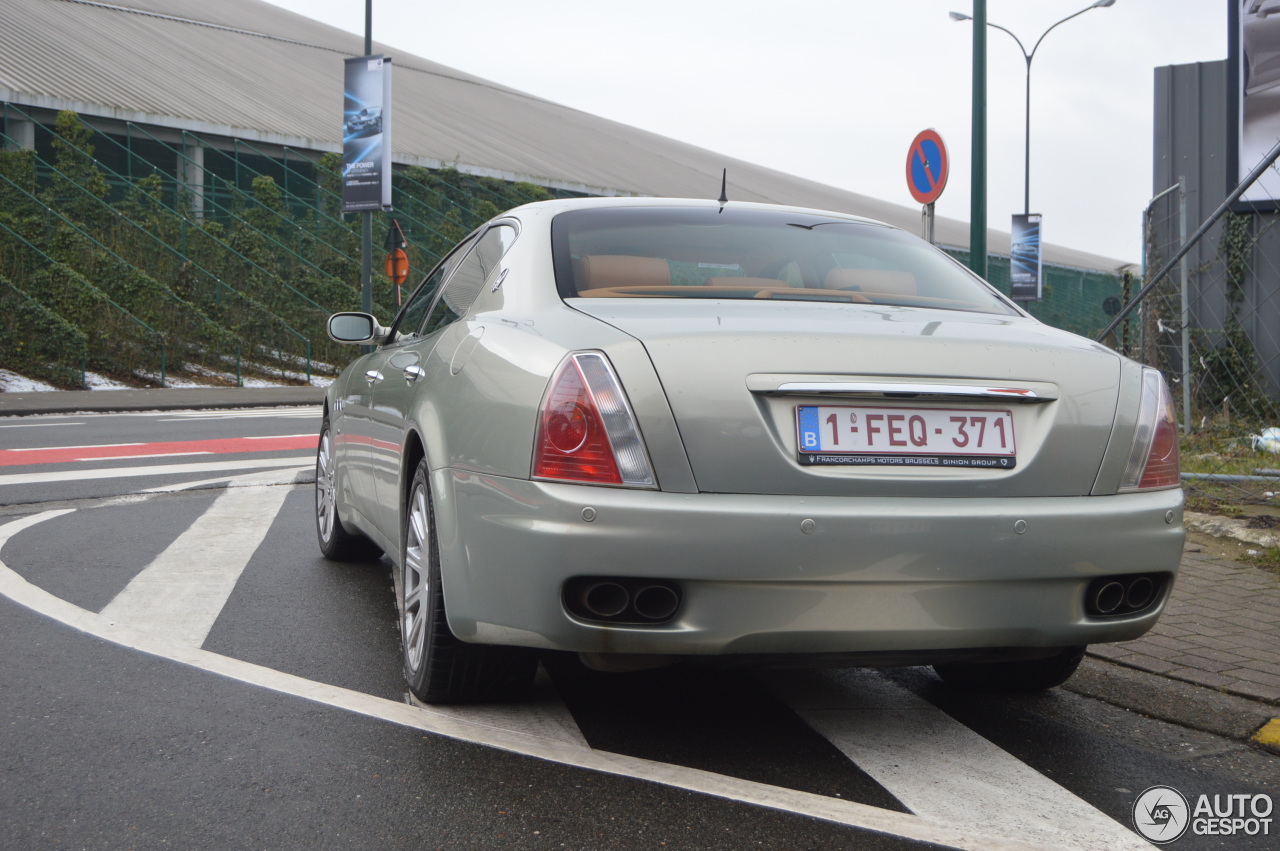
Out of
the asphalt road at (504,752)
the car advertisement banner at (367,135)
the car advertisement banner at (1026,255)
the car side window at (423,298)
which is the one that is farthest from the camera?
the car advertisement banner at (1026,255)

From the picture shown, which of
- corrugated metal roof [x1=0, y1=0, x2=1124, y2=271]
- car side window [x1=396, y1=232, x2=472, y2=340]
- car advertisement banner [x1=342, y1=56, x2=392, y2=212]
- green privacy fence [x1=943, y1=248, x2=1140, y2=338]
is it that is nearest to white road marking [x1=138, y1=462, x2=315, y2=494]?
car side window [x1=396, y1=232, x2=472, y2=340]

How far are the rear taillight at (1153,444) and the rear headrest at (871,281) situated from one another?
2.68 ft

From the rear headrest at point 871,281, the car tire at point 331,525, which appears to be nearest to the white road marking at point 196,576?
the car tire at point 331,525

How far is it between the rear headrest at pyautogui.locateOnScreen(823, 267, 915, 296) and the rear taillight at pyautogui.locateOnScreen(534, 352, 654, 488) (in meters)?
1.14

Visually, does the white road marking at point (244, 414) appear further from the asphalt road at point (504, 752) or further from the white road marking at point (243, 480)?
the asphalt road at point (504, 752)

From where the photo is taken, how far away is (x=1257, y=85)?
11.1 meters

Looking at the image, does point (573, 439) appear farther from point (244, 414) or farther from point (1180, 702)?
point (244, 414)

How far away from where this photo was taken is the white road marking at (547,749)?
2.80 m

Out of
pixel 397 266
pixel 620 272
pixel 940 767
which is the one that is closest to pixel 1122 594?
pixel 940 767

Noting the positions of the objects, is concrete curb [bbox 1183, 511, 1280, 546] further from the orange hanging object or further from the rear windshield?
the orange hanging object

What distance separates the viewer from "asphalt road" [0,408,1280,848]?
2781 mm

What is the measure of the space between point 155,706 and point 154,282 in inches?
966

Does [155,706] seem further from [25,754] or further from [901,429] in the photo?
[901,429]

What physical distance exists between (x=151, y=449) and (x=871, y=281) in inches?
378
